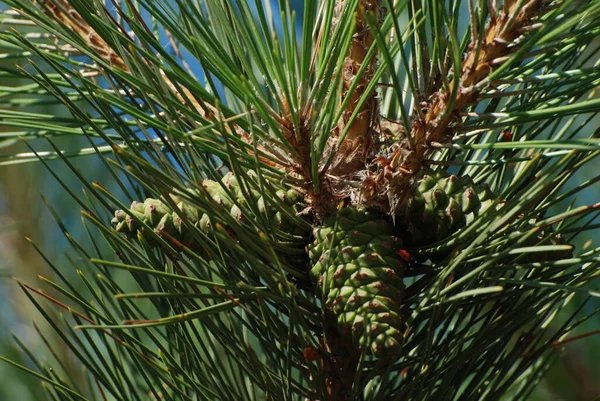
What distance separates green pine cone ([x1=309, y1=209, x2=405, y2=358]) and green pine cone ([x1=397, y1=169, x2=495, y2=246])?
3 cm

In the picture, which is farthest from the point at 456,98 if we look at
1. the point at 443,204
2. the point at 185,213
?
the point at 185,213

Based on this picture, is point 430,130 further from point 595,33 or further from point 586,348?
point 586,348

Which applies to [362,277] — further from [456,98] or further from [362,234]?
[456,98]

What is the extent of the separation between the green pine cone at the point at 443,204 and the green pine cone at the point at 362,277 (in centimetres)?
3

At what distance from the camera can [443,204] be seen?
60 centimetres

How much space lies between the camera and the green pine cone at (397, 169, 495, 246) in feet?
1.97

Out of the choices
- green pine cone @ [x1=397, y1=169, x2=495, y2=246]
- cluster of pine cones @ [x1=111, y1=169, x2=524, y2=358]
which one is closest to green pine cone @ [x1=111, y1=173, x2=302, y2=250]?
cluster of pine cones @ [x1=111, y1=169, x2=524, y2=358]

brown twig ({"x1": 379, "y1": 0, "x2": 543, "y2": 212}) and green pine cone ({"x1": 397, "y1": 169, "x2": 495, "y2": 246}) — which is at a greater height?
brown twig ({"x1": 379, "y1": 0, "x2": 543, "y2": 212})

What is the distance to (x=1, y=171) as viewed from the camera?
147cm

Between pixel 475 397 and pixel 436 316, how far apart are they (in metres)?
0.17

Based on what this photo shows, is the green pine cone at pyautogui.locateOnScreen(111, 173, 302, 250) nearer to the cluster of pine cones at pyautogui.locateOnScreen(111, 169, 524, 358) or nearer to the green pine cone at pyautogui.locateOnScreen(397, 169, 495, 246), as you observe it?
the cluster of pine cones at pyautogui.locateOnScreen(111, 169, 524, 358)

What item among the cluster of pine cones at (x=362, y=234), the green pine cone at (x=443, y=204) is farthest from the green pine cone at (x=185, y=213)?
the green pine cone at (x=443, y=204)

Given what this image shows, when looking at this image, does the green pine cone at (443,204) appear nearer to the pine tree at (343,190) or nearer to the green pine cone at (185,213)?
the pine tree at (343,190)

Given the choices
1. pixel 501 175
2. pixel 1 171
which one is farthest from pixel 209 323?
pixel 1 171
